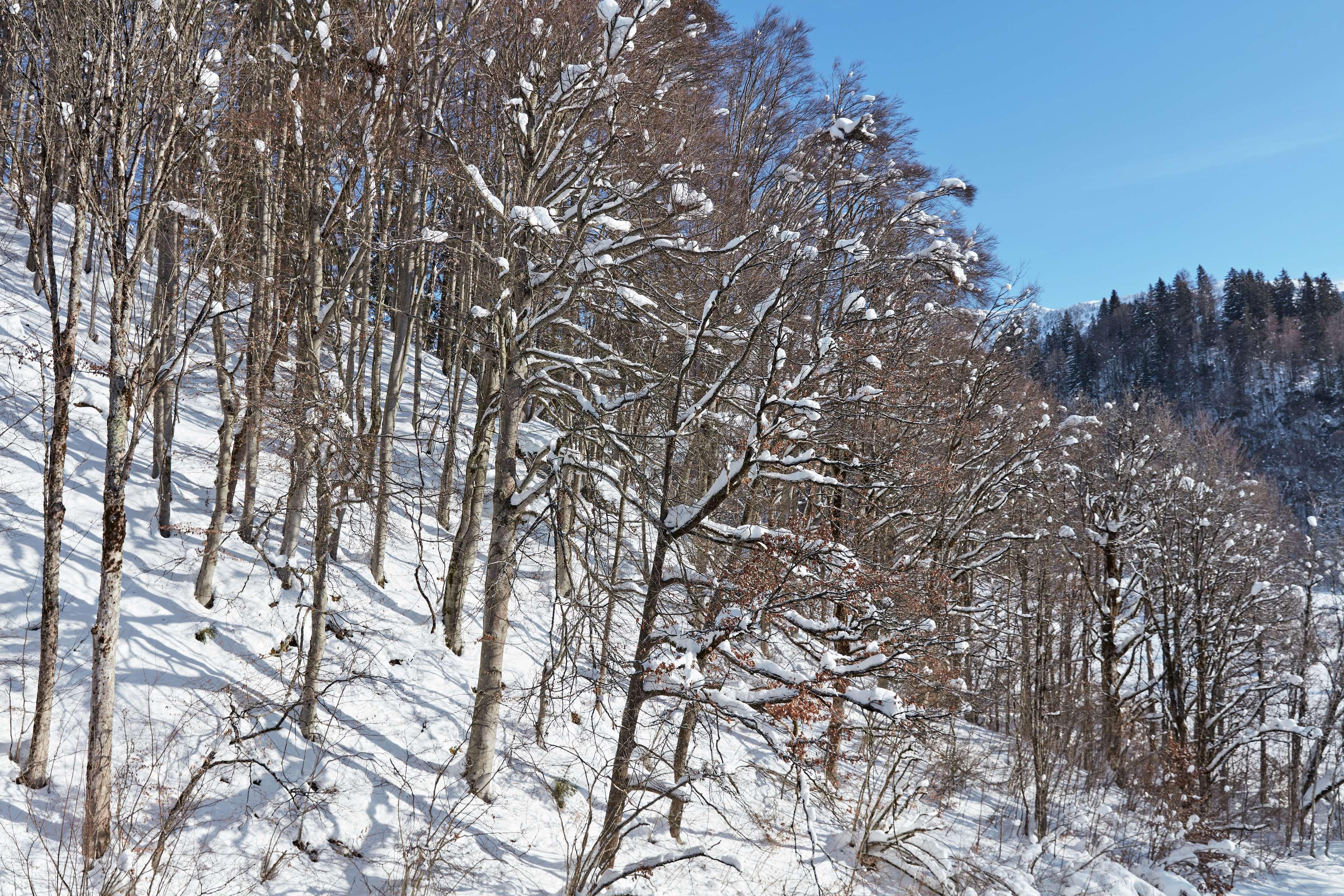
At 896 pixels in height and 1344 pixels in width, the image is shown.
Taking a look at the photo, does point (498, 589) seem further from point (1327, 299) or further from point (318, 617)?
point (1327, 299)

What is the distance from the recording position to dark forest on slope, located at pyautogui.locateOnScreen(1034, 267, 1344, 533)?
55.9m

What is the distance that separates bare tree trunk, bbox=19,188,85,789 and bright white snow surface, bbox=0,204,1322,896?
189mm

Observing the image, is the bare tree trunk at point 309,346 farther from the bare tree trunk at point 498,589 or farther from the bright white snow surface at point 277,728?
the bare tree trunk at point 498,589

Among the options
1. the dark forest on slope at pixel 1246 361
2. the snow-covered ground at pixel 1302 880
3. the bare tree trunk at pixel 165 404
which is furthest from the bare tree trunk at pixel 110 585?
the dark forest on slope at pixel 1246 361

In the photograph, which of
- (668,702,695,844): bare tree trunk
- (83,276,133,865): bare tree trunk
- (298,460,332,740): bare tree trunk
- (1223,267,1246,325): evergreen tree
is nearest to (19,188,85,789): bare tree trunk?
(83,276,133,865): bare tree trunk

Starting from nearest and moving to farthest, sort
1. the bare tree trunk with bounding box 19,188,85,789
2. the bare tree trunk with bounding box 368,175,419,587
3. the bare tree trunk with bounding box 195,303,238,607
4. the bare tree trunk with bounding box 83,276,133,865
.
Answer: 1. the bare tree trunk with bounding box 83,276,133,865
2. the bare tree trunk with bounding box 19,188,85,789
3. the bare tree trunk with bounding box 195,303,238,607
4. the bare tree trunk with bounding box 368,175,419,587

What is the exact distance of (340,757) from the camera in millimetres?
7250

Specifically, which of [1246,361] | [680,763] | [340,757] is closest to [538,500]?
[340,757]

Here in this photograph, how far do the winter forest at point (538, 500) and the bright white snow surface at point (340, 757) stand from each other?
61 millimetres

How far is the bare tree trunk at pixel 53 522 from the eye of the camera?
5426mm

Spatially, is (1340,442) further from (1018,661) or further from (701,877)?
(701,877)

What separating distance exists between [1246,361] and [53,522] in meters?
83.3

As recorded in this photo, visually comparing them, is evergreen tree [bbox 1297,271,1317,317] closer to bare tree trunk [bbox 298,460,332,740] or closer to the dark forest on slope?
the dark forest on slope

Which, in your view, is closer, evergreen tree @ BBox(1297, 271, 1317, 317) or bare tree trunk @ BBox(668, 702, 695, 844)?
bare tree trunk @ BBox(668, 702, 695, 844)
